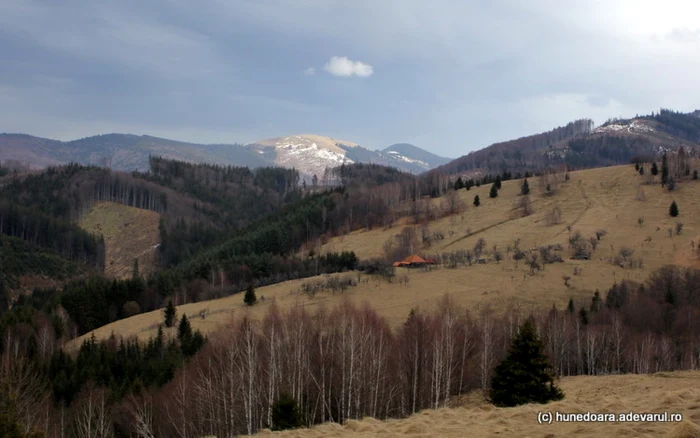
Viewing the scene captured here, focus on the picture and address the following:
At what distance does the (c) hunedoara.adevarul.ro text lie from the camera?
1476cm

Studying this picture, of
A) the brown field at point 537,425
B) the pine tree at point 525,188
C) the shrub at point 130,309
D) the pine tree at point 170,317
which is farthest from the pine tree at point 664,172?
the brown field at point 537,425

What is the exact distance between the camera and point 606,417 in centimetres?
1623

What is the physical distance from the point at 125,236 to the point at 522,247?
5667 inches

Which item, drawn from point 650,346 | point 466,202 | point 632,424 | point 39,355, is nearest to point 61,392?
point 39,355

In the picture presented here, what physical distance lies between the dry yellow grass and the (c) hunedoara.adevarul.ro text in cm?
4377

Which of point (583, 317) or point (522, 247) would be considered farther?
point (522, 247)

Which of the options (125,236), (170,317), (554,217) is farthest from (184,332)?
(125,236)

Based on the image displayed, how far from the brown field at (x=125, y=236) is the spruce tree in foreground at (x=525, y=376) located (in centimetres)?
14683

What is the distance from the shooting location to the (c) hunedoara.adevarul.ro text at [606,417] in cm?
1476

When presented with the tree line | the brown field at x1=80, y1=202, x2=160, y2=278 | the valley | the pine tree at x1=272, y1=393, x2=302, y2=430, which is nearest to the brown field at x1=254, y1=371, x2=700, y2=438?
the valley

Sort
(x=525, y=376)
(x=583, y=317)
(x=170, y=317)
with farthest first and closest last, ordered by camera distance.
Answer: (x=170, y=317), (x=583, y=317), (x=525, y=376)

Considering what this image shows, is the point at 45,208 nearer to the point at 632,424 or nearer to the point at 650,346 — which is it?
the point at 650,346

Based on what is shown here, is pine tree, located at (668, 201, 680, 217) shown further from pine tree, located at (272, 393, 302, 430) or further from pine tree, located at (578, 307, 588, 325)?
pine tree, located at (272, 393, 302, 430)

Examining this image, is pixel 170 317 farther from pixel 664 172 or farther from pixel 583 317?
pixel 664 172
